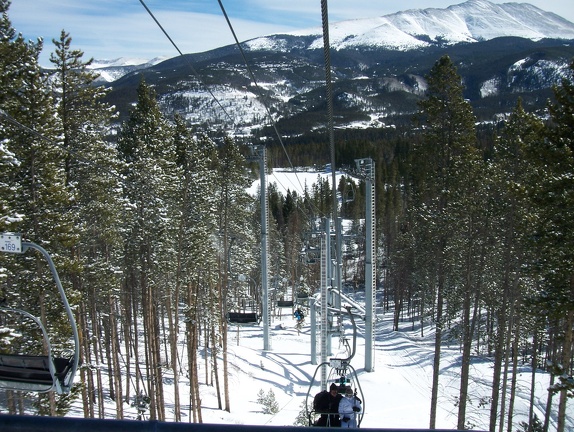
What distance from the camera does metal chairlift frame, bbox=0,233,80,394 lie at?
447cm

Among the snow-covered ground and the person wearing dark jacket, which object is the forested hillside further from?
the person wearing dark jacket

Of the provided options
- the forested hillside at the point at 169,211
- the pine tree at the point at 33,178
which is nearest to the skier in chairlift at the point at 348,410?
the forested hillside at the point at 169,211

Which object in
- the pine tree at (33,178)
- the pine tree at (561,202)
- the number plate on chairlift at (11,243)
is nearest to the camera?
the number plate on chairlift at (11,243)

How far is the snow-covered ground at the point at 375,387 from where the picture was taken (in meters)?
23.1

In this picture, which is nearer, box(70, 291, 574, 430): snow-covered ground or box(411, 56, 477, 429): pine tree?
box(411, 56, 477, 429): pine tree

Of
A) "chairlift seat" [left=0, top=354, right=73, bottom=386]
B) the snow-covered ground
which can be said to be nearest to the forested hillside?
"chairlift seat" [left=0, top=354, right=73, bottom=386]

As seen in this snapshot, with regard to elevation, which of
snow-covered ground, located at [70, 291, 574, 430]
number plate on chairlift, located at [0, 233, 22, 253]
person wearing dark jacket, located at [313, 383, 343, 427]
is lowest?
snow-covered ground, located at [70, 291, 574, 430]

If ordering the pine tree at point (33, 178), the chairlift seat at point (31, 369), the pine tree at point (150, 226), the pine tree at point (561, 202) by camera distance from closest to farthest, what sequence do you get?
the chairlift seat at point (31, 369) < the pine tree at point (561, 202) < the pine tree at point (33, 178) < the pine tree at point (150, 226)

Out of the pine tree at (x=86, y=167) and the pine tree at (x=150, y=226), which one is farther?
the pine tree at (x=150, y=226)

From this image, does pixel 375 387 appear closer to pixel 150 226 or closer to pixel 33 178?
pixel 150 226

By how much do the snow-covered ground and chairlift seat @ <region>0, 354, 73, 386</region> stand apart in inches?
607

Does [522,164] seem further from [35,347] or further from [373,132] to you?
[373,132]

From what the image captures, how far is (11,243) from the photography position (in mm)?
4418

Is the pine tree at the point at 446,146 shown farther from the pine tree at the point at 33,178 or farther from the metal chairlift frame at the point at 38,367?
the metal chairlift frame at the point at 38,367
